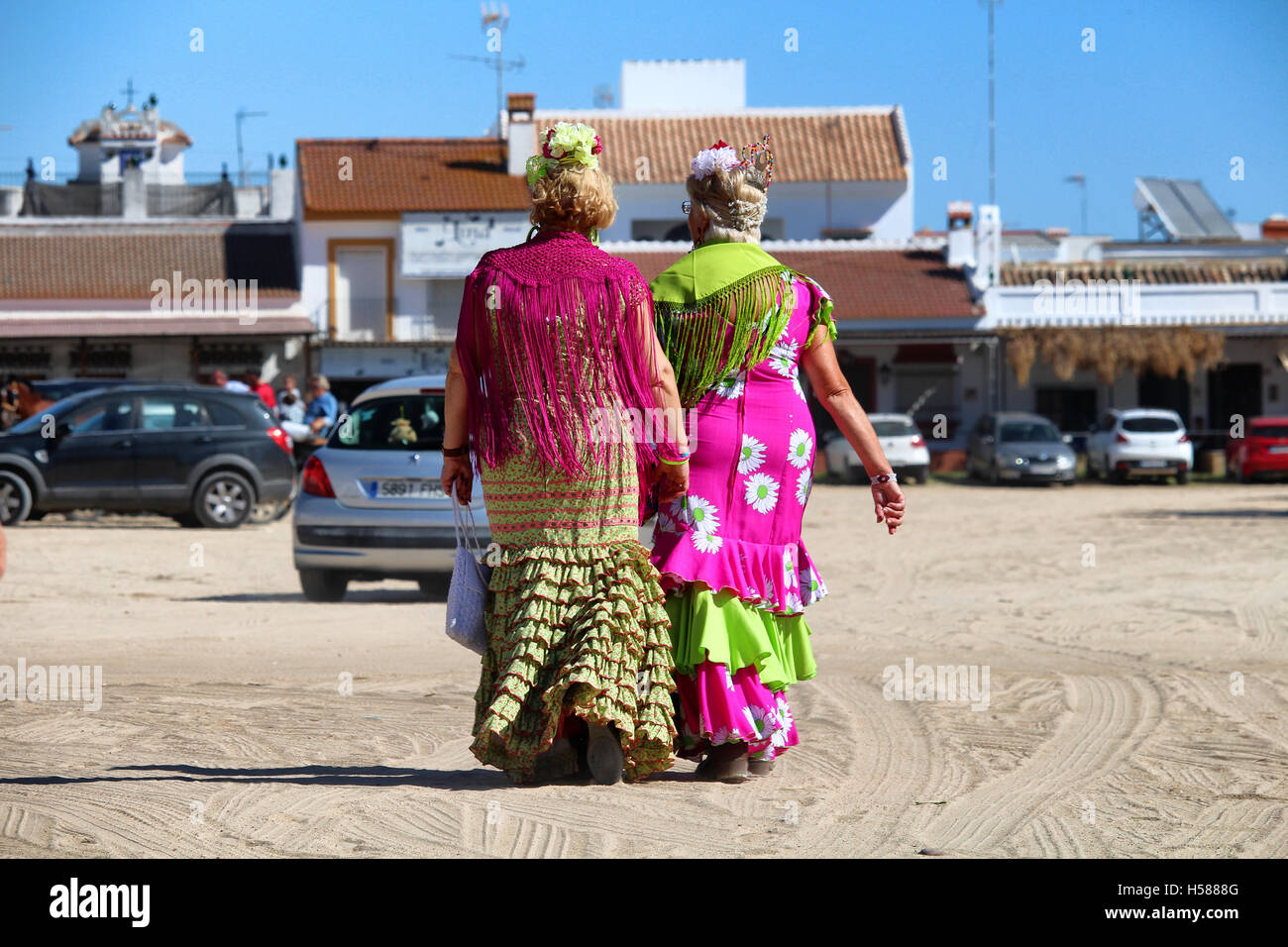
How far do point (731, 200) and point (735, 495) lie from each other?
1.05 m

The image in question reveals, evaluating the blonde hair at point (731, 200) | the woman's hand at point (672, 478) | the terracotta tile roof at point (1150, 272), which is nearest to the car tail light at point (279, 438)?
the blonde hair at point (731, 200)

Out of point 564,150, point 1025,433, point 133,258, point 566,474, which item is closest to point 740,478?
point 566,474

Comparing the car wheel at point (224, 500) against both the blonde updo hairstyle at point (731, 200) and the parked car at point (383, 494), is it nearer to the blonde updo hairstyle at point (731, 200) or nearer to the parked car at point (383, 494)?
the parked car at point (383, 494)

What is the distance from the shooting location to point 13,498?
19781mm

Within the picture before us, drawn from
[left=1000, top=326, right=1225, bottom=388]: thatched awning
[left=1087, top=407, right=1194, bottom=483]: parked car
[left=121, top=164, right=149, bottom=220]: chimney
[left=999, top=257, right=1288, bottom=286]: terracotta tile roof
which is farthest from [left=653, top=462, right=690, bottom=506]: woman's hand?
[left=121, top=164, right=149, bottom=220]: chimney

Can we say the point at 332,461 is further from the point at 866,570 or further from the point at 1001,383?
the point at 1001,383

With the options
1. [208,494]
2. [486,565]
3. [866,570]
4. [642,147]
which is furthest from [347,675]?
[642,147]

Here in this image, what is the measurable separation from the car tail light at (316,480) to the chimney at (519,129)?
125 feet

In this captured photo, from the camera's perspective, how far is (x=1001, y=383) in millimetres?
44406

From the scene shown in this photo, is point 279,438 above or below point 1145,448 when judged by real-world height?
above

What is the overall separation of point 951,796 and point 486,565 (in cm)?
175

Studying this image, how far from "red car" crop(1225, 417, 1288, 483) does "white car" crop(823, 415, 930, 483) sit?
253 inches

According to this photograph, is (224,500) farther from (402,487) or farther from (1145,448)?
(1145,448)

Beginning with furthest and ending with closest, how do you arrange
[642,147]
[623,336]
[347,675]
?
[642,147] → [347,675] → [623,336]
